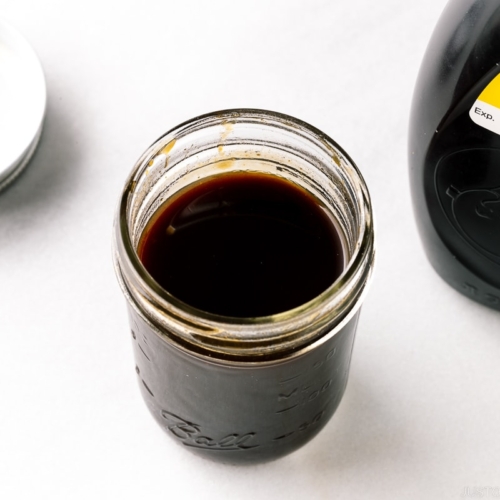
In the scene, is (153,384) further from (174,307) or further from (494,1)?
(494,1)

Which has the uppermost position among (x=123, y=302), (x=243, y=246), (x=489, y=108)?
(x=489, y=108)

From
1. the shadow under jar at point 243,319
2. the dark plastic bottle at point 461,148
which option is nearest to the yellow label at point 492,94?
the dark plastic bottle at point 461,148

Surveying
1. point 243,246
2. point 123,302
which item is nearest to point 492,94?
point 243,246

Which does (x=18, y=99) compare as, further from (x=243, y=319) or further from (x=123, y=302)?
(x=243, y=319)

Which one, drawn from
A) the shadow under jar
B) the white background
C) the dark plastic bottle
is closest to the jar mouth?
the shadow under jar

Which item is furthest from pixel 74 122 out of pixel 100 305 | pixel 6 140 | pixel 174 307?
pixel 174 307

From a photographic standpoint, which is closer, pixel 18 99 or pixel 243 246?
pixel 243 246

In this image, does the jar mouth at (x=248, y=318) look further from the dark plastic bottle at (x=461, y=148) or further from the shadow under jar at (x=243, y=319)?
the dark plastic bottle at (x=461, y=148)
